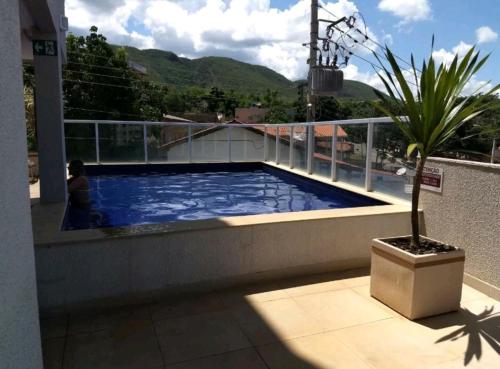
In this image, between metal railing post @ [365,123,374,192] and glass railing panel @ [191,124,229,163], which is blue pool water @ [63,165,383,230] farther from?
glass railing panel @ [191,124,229,163]

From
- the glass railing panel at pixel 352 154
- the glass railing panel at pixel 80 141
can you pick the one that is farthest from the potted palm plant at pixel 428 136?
the glass railing panel at pixel 80 141

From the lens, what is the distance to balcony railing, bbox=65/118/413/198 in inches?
217

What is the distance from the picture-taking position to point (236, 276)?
11.7 ft

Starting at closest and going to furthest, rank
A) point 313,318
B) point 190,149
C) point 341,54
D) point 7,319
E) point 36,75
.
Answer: point 7,319 → point 313,318 → point 36,75 → point 190,149 → point 341,54

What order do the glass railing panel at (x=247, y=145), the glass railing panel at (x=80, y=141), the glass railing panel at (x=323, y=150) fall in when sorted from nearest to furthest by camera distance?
the glass railing panel at (x=323, y=150) → the glass railing panel at (x=80, y=141) → the glass railing panel at (x=247, y=145)

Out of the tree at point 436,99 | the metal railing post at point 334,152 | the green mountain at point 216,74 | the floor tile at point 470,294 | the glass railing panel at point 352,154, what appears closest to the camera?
the tree at point 436,99

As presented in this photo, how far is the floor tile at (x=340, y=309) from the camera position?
2.99 metres

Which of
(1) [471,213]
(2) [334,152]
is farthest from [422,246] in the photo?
(2) [334,152]

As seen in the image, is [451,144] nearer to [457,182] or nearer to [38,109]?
[457,182]

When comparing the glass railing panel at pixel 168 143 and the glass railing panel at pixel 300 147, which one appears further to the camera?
the glass railing panel at pixel 168 143

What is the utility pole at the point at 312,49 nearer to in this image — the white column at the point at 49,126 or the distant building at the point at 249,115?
the white column at the point at 49,126

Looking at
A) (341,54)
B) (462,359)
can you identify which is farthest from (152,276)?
(341,54)

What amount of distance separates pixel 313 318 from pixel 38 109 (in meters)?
4.20

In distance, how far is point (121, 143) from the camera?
1077 centimetres
